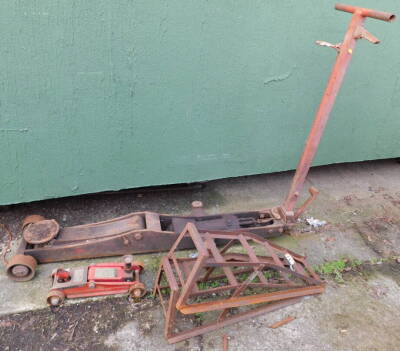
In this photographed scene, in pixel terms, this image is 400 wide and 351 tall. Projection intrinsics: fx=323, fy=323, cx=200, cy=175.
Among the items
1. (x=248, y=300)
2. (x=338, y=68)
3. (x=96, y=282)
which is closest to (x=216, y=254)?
(x=248, y=300)

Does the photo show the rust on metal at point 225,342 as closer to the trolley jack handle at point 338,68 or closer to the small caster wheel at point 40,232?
the trolley jack handle at point 338,68

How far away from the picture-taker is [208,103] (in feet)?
11.6

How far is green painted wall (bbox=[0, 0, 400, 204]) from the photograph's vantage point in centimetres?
288

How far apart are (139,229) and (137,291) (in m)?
0.57

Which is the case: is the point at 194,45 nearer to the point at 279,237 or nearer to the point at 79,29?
the point at 79,29

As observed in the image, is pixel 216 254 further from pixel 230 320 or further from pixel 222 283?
pixel 222 283

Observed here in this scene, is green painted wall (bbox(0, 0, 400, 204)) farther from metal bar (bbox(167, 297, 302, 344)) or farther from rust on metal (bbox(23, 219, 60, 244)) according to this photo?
metal bar (bbox(167, 297, 302, 344))

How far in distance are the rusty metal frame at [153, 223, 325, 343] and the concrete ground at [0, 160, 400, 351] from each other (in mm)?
97

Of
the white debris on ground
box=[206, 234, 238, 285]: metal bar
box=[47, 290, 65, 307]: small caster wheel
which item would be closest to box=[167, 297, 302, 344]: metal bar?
box=[206, 234, 238, 285]: metal bar

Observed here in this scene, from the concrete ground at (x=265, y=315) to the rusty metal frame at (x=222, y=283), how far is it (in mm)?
97

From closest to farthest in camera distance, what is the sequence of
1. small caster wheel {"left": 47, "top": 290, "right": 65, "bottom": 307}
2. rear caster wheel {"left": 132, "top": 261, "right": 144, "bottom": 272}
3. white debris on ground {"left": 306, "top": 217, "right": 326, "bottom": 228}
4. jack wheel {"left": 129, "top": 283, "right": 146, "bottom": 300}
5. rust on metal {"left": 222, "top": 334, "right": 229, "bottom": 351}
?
rust on metal {"left": 222, "top": 334, "right": 229, "bottom": 351} < small caster wheel {"left": 47, "top": 290, "right": 65, "bottom": 307} < jack wheel {"left": 129, "top": 283, "right": 146, "bottom": 300} < rear caster wheel {"left": 132, "top": 261, "right": 144, "bottom": 272} < white debris on ground {"left": 306, "top": 217, "right": 326, "bottom": 228}

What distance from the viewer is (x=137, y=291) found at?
2.72m

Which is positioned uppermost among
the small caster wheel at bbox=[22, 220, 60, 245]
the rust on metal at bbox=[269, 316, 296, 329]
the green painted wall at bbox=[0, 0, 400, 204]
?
the green painted wall at bbox=[0, 0, 400, 204]

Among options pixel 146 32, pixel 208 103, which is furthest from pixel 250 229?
pixel 146 32
